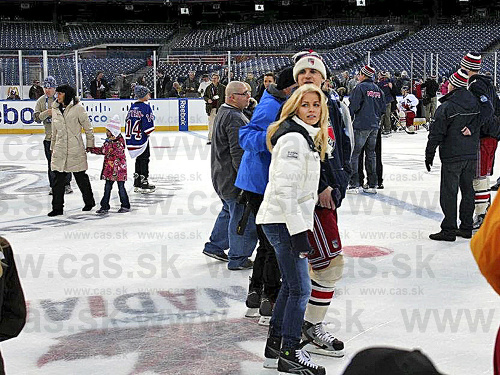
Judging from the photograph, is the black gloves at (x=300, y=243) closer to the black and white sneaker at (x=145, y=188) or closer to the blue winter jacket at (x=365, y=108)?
the blue winter jacket at (x=365, y=108)

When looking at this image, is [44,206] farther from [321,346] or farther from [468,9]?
[468,9]

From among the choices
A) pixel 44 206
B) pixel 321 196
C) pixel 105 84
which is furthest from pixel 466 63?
pixel 105 84

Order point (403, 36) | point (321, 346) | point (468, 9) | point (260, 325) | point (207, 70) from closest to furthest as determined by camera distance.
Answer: point (321, 346), point (260, 325), point (207, 70), point (403, 36), point (468, 9)

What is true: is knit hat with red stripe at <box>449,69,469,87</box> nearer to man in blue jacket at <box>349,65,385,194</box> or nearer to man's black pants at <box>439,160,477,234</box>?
man's black pants at <box>439,160,477,234</box>

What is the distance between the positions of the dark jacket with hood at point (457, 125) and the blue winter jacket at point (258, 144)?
2.86 metres

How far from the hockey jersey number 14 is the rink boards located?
33.9 feet

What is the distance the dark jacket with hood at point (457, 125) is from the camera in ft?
23.5

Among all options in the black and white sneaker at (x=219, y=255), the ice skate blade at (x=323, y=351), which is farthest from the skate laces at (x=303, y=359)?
the black and white sneaker at (x=219, y=255)

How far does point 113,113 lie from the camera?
21.2m

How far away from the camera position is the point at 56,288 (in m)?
5.89

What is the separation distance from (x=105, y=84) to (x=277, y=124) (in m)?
18.6

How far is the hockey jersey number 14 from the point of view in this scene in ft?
33.5

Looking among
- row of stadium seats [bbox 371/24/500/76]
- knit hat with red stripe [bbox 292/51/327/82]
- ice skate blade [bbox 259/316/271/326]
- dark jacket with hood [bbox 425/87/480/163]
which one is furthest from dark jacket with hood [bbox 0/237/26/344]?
row of stadium seats [bbox 371/24/500/76]

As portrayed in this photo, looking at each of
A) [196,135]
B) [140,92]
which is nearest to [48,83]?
[140,92]
